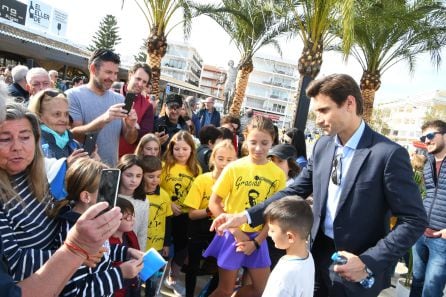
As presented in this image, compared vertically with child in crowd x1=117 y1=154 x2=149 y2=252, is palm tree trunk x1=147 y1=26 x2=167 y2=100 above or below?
above

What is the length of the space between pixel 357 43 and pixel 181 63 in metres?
82.8

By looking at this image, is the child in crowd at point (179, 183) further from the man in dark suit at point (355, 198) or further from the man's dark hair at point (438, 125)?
the man's dark hair at point (438, 125)

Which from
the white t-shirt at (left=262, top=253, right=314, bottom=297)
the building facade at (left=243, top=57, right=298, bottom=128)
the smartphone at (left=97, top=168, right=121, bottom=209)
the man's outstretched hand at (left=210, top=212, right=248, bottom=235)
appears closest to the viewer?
the smartphone at (left=97, top=168, right=121, bottom=209)

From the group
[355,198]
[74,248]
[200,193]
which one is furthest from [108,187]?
[200,193]

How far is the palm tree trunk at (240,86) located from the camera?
1569cm

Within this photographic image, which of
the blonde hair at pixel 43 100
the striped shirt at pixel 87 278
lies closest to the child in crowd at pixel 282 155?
the blonde hair at pixel 43 100

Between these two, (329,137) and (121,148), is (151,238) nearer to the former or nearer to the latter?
(121,148)

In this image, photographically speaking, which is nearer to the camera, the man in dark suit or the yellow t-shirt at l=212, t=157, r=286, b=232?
the man in dark suit

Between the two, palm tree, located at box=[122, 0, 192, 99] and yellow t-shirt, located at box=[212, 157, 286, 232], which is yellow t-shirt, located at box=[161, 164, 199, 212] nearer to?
yellow t-shirt, located at box=[212, 157, 286, 232]

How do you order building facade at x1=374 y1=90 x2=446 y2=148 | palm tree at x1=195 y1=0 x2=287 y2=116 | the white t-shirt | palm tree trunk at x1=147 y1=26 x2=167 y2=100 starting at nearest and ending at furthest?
1. the white t-shirt
2. palm tree trunk at x1=147 y1=26 x2=167 y2=100
3. palm tree at x1=195 y1=0 x2=287 y2=116
4. building facade at x1=374 y1=90 x2=446 y2=148

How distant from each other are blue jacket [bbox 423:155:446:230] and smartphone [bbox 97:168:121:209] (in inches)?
139

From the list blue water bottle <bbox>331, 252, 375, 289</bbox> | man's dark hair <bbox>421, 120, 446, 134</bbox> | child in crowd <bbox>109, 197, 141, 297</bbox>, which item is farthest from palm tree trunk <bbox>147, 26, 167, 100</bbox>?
blue water bottle <bbox>331, 252, 375, 289</bbox>

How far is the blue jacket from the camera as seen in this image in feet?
12.5

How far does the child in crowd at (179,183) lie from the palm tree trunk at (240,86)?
37.1 ft
